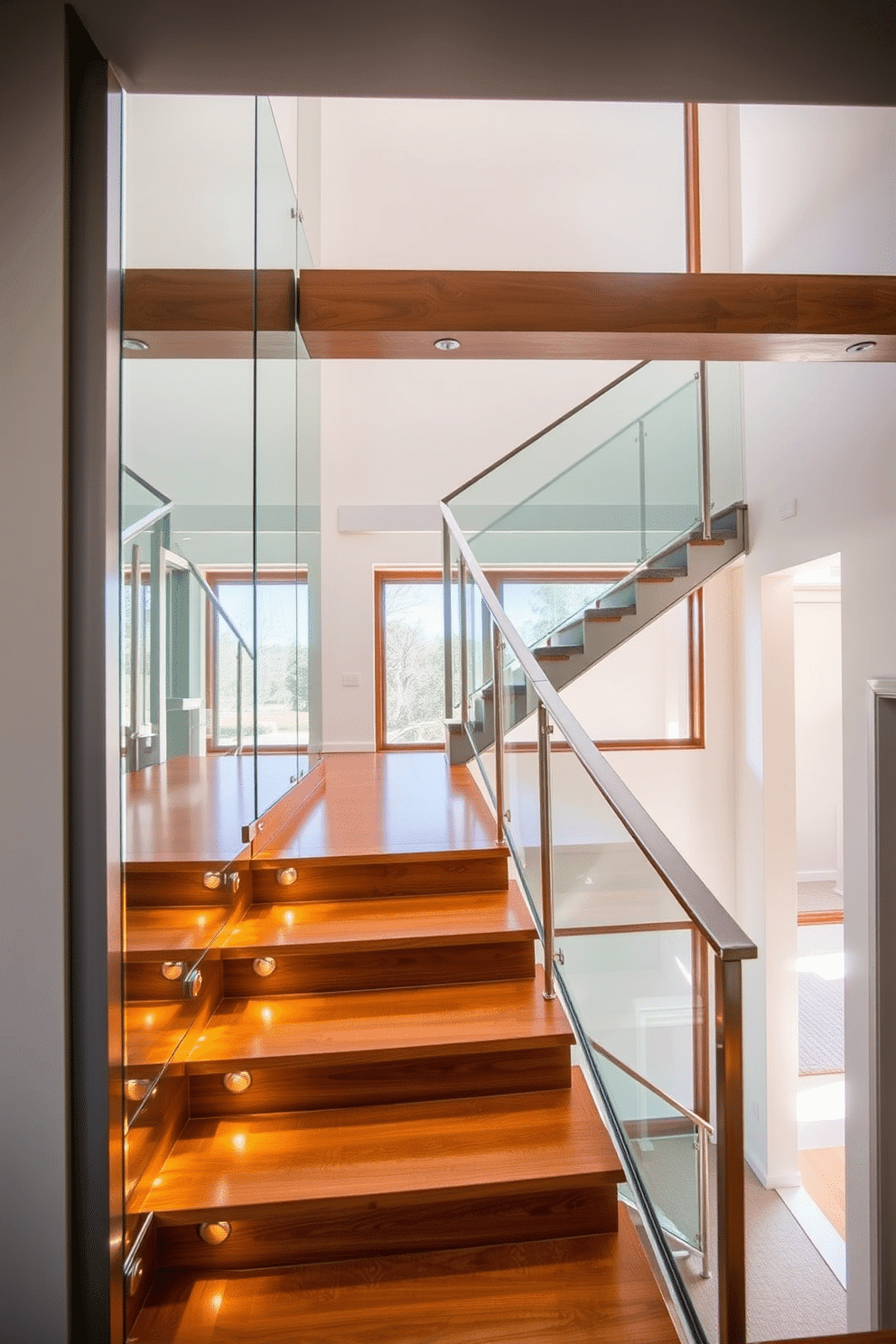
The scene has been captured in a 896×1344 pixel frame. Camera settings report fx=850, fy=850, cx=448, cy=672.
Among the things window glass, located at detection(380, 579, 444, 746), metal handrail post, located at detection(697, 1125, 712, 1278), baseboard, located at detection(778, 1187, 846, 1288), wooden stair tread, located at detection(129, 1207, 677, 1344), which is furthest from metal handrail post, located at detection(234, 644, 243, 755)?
baseboard, located at detection(778, 1187, 846, 1288)

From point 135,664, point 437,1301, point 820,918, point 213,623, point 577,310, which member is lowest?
point 820,918

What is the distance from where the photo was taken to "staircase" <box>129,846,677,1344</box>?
1.81 metres

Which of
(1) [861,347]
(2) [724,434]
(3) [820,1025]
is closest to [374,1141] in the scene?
(1) [861,347]

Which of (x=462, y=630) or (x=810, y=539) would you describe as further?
(x=462, y=630)

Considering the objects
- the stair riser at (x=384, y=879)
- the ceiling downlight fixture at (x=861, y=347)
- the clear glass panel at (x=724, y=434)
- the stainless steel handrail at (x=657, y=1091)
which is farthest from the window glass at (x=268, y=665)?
the clear glass panel at (x=724, y=434)

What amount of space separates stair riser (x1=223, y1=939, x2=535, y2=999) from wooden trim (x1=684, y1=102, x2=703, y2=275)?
20.4ft

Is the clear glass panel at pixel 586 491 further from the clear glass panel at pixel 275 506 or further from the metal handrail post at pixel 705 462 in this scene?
Answer: the clear glass panel at pixel 275 506

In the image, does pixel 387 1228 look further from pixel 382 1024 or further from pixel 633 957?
pixel 633 957

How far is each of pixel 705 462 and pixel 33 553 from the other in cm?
489

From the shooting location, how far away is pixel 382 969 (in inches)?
104

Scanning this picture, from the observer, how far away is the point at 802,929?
315 inches

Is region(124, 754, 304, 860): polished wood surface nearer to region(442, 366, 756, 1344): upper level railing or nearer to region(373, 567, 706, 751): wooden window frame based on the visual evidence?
region(442, 366, 756, 1344): upper level railing

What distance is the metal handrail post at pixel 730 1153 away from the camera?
1.38 meters

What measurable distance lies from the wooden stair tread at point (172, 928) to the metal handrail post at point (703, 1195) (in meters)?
1.13
